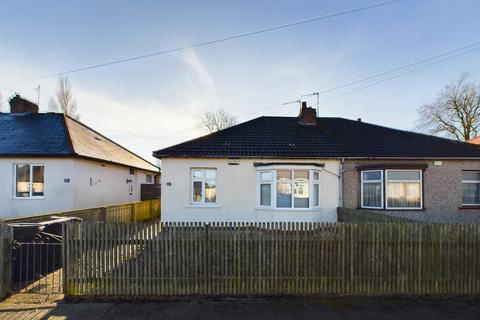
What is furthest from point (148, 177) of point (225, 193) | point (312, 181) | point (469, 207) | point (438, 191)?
point (469, 207)

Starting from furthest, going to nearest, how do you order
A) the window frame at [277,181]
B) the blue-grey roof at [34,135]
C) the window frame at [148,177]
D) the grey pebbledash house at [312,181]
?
the window frame at [148,177], the blue-grey roof at [34,135], the grey pebbledash house at [312,181], the window frame at [277,181]

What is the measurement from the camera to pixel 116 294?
600 cm

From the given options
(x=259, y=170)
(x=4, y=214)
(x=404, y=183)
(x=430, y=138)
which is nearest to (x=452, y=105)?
(x=430, y=138)

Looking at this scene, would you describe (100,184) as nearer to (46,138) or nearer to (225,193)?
(46,138)

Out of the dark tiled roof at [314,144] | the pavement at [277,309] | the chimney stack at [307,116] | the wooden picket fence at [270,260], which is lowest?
the pavement at [277,309]

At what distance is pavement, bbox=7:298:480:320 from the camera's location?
5199mm

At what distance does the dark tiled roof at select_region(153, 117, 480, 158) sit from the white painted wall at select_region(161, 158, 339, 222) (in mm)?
480

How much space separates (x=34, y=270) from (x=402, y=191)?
44.1 ft

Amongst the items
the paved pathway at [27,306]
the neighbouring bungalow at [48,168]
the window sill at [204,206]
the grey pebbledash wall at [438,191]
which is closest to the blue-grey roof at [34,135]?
the neighbouring bungalow at [48,168]

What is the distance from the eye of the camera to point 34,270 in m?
7.01

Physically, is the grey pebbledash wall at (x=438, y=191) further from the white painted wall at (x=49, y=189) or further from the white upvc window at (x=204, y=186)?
the white painted wall at (x=49, y=189)

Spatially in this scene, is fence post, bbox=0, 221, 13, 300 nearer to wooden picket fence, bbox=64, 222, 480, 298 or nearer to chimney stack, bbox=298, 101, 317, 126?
wooden picket fence, bbox=64, 222, 480, 298

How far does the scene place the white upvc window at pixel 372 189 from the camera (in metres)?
12.1

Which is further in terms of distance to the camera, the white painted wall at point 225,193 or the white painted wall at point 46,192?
the white painted wall at point 46,192
